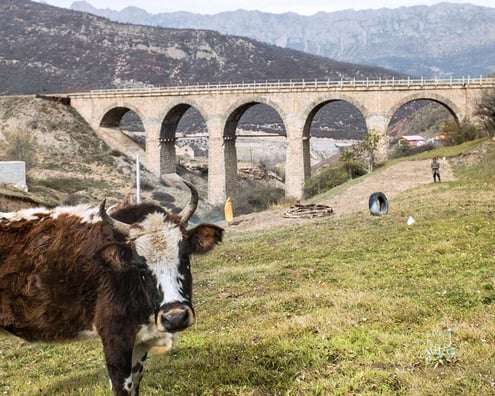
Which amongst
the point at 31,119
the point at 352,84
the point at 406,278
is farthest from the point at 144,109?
the point at 406,278

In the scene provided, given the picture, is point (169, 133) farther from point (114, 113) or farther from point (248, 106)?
point (248, 106)

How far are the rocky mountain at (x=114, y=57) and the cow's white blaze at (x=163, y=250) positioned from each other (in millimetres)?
114086

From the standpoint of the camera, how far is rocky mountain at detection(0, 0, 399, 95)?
12294 centimetres

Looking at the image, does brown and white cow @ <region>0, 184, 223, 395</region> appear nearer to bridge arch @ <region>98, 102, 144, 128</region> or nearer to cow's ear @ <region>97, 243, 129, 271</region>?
cow's ear @ <region>97, 243, 129, 271</region>

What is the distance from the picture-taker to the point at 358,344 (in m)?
6.89

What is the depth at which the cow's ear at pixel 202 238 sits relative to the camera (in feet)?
19.8

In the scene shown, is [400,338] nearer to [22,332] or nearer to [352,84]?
[22,332]

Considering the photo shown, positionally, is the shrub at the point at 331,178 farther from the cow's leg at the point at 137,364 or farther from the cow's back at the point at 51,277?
the cow's leg at the point at 137,364

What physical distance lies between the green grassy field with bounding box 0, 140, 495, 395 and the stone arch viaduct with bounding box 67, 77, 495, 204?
111 ft

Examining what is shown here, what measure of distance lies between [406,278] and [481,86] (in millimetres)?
39661

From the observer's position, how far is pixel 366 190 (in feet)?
105

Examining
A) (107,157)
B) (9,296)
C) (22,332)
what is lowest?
(107,157)

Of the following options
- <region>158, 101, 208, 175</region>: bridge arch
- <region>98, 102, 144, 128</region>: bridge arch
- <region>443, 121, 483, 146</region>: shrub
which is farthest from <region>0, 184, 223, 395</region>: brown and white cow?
<region>98, 102, 144, 128</region>: bridge arch

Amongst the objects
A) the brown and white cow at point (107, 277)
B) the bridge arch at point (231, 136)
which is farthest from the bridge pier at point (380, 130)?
the brown and white cow at point (107, 277)
